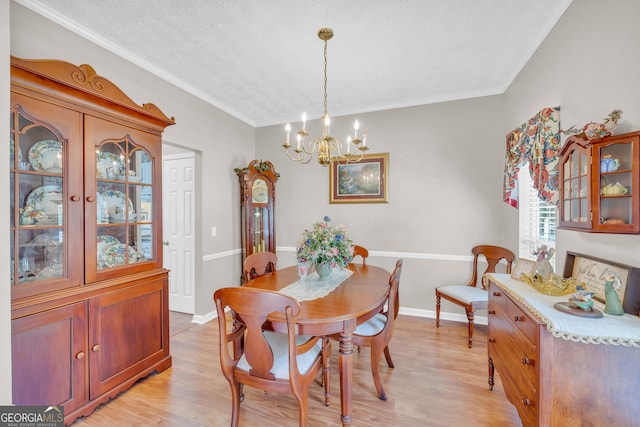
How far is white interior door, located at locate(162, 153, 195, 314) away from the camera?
11.5 feet

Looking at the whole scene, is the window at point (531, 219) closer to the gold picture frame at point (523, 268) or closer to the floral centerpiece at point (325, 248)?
the gold picture frame at point (523, 268)

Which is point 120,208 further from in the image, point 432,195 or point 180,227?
point 432,195

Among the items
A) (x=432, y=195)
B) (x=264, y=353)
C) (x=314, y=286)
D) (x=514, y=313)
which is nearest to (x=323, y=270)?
(x=314, y=286)

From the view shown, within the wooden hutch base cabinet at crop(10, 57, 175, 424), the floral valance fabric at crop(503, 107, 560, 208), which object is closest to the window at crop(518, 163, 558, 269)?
the floral valance fabric at crop(503, 107, 560, 208)

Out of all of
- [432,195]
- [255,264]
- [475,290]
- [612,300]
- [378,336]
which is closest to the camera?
[612,300]

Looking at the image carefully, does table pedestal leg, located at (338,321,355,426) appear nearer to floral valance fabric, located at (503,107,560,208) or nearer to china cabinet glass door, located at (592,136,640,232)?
china cabinet glass door, located at (592,136,640,232)

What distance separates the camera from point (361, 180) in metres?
3.72

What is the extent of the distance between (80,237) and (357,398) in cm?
219

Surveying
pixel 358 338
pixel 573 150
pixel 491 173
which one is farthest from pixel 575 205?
pixel 491 173

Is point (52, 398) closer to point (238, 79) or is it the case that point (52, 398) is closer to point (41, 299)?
point (41, 299)

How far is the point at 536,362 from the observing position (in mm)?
1146

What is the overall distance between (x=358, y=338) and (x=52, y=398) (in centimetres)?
191

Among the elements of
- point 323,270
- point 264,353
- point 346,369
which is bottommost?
point 346,369

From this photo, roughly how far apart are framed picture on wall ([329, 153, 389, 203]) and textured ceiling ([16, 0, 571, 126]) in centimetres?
84
